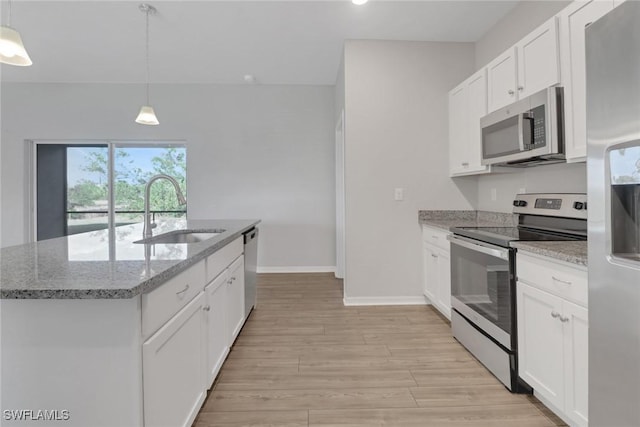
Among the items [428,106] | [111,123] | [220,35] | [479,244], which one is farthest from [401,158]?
[111,123]

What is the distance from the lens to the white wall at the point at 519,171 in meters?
2.17

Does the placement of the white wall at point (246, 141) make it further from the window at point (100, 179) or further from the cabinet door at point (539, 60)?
the cabinet door at point (539, 60)

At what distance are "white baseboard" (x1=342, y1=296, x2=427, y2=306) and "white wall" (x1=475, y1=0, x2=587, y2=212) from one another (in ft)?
3.78

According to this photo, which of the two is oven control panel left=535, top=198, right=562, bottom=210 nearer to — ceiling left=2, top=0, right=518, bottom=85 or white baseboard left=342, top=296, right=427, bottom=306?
white baseboard left=342, top=296, right=427, bottom=306

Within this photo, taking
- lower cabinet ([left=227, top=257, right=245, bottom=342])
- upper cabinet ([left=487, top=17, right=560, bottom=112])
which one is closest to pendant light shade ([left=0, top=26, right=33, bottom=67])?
lower cabinet ([left=227, top=257, right=245, bottom=342])

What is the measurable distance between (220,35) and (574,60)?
312cm

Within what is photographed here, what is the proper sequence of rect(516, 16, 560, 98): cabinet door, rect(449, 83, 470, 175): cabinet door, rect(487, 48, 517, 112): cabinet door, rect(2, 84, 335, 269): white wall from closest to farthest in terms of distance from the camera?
rect(516, 16, 560, 98): cabinet door
rect(487, 48, 517, 112): cabinet door
rect(449, 83, 470, 175): cabinet door
rect(2, 84, 335, 269): white wall

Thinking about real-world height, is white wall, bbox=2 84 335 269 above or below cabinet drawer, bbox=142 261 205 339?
above

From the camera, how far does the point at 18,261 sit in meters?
1.23

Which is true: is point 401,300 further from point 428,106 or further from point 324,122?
point 324,122

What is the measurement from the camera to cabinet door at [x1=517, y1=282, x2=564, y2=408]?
4.83 ft

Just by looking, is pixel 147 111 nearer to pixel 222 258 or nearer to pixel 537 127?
pixel 222 258

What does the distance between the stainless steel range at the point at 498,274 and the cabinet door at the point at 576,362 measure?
342 millimetres

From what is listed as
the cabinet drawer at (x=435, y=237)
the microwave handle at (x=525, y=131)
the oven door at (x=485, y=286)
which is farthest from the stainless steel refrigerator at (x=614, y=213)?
the cabinet drawer at (x=435, y=237)
